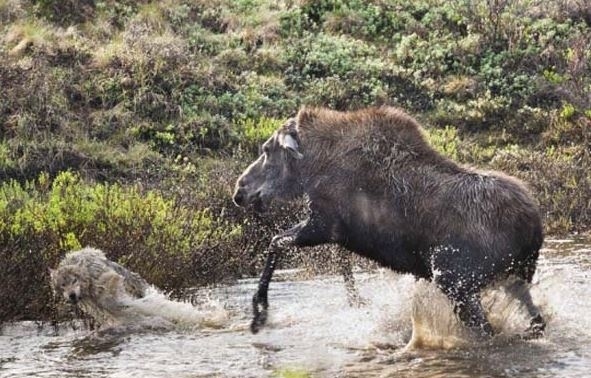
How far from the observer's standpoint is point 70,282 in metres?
8.62

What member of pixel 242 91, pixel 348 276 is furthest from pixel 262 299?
pixel 242 91

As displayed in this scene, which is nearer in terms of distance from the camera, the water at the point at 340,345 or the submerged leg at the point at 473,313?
the water at the point at 340,345

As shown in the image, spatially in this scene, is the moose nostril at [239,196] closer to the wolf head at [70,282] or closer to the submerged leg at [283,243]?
the submerged leg at [283,243]

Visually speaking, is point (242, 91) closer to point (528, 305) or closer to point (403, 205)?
point (403, 205)

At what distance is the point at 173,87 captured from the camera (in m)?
18.4

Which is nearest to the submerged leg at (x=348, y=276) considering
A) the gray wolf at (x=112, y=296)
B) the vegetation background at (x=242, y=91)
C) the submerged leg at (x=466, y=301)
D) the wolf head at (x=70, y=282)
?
the gray wolf at (x=112, y=296)

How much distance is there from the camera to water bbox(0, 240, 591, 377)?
23.8 ft

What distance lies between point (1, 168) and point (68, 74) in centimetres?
356

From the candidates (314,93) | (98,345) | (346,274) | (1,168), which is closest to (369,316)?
(346,274)

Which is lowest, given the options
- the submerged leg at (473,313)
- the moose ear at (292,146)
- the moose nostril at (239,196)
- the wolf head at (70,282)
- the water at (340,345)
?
the water at (340,345)

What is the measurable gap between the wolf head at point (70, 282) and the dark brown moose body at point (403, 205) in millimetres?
1376

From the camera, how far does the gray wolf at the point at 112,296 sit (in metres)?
8.64

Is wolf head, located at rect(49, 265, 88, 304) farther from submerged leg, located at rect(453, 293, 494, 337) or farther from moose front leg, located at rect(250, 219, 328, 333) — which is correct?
submerged leg, located at rect(453, 293, 494, 337)

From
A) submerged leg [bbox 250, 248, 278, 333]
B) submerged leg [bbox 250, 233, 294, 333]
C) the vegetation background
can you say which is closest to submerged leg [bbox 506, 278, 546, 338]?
submerged leg [bbox 250, 233, 294, 333]
